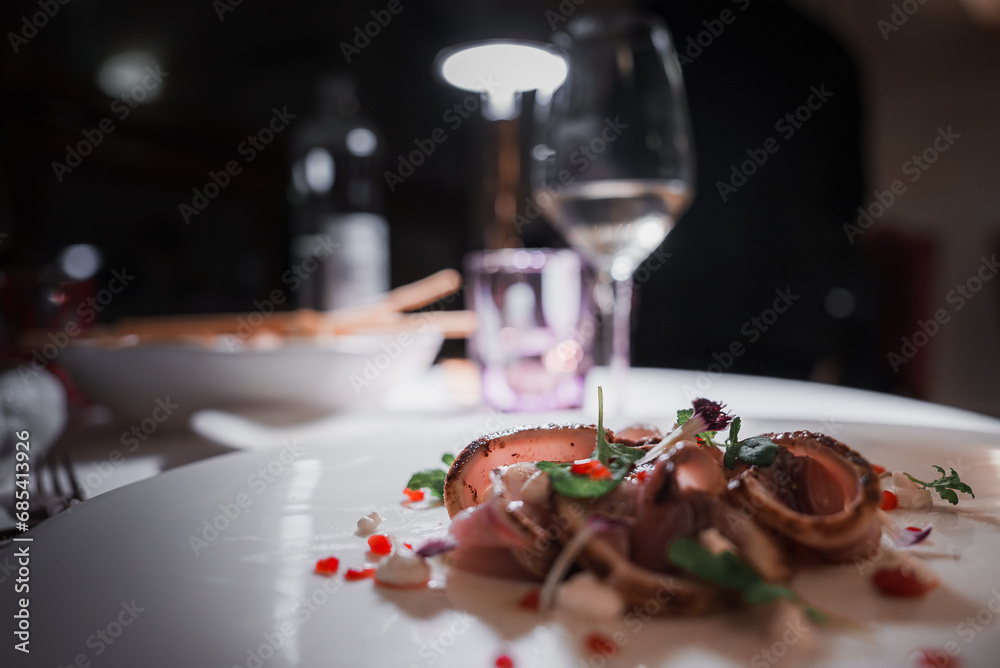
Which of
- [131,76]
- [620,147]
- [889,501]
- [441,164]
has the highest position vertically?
[131,76]

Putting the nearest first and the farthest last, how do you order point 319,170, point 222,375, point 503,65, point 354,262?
point 222,375, point 503,65, point 354,262, point 319,170

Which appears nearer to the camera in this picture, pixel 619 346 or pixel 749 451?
pixel 749 451

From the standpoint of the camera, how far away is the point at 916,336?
3.83 metres

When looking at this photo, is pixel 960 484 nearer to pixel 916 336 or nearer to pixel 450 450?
pixel 450 450

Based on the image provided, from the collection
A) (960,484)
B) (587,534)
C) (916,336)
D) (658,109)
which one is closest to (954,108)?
(916,336)

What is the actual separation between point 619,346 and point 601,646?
0.89 m

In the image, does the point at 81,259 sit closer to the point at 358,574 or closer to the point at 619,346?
the point at 619,346

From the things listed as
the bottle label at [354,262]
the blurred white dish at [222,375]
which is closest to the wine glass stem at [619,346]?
the blurred white dish at [222,375]

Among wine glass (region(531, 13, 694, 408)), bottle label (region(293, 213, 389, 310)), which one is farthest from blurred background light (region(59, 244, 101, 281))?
wine glass (region(531, 13, 694, 408))

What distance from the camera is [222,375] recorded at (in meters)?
1.09

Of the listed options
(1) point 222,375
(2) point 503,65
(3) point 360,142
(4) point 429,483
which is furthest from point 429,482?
(3) point 360,142

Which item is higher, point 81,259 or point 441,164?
point 441,164

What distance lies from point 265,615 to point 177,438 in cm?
81

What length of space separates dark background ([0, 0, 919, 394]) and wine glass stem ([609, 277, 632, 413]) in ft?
8.09
